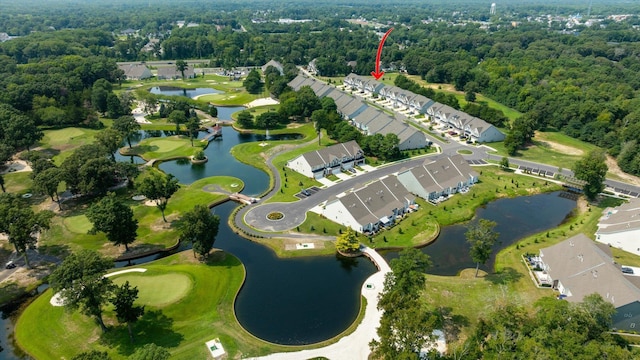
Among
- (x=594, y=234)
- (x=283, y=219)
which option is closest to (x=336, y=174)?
(x=283, y=219)

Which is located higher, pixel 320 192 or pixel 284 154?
pixel 284 154

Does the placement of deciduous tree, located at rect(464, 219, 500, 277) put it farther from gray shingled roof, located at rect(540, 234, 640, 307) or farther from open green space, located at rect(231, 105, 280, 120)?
open green space, located at rect(231, 105, 280, 120)

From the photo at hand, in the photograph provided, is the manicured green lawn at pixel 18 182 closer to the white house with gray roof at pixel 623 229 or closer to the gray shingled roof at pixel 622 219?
the white house with gray roof at pixel 623 229

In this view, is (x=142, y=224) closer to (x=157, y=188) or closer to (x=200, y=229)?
(x=157, y=188)

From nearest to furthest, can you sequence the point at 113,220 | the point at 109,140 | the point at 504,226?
the point at 113,220 → the point at 504,226 → the point at 109,140

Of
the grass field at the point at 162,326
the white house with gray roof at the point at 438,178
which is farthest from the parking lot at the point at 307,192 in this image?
the grass field at the point at 162,326

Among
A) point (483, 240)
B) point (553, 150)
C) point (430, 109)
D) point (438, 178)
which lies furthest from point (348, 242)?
point (430, 109)
